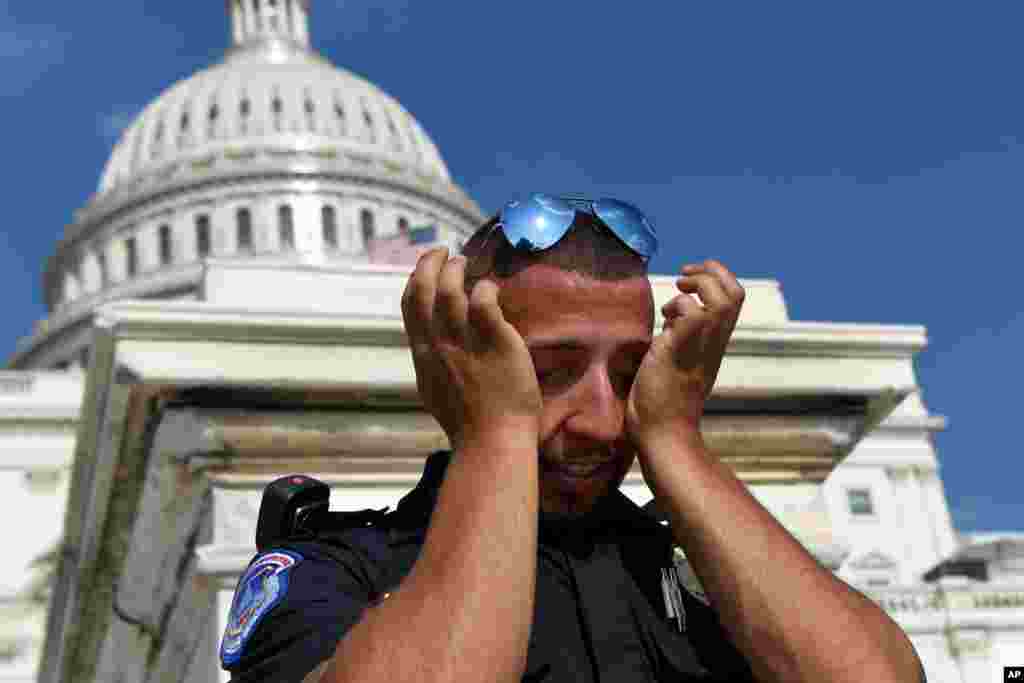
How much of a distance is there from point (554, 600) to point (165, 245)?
59196 millimetres

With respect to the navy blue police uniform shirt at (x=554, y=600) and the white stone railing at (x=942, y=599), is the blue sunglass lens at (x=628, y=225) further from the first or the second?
the white stone railing at (x=942, y=599)

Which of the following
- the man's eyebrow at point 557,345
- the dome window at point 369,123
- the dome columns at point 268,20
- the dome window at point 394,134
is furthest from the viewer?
the dome columns at point 268,20

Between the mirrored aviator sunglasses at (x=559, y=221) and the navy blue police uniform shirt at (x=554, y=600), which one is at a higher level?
the mirrored aviator sunglasses at (x=559, y=221)

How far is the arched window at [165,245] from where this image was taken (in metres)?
57.9

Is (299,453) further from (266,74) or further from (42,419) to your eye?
(266,74)

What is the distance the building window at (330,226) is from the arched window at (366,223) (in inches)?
45.7

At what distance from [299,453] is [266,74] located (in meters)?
66.1

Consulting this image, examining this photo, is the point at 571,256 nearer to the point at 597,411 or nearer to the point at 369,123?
the point at 597,411

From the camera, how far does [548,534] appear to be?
1658 mm

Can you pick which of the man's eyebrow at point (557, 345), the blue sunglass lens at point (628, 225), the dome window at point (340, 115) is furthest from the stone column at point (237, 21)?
the man's eyebrow at point (557, 345)

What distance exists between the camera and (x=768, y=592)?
4.87 feet

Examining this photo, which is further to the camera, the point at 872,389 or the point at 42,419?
the point at 42,419

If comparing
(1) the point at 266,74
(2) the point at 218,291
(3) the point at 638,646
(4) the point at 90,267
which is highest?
(1) the point at 266,74

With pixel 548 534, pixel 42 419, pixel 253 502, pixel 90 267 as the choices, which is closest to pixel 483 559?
pixel 548 534
